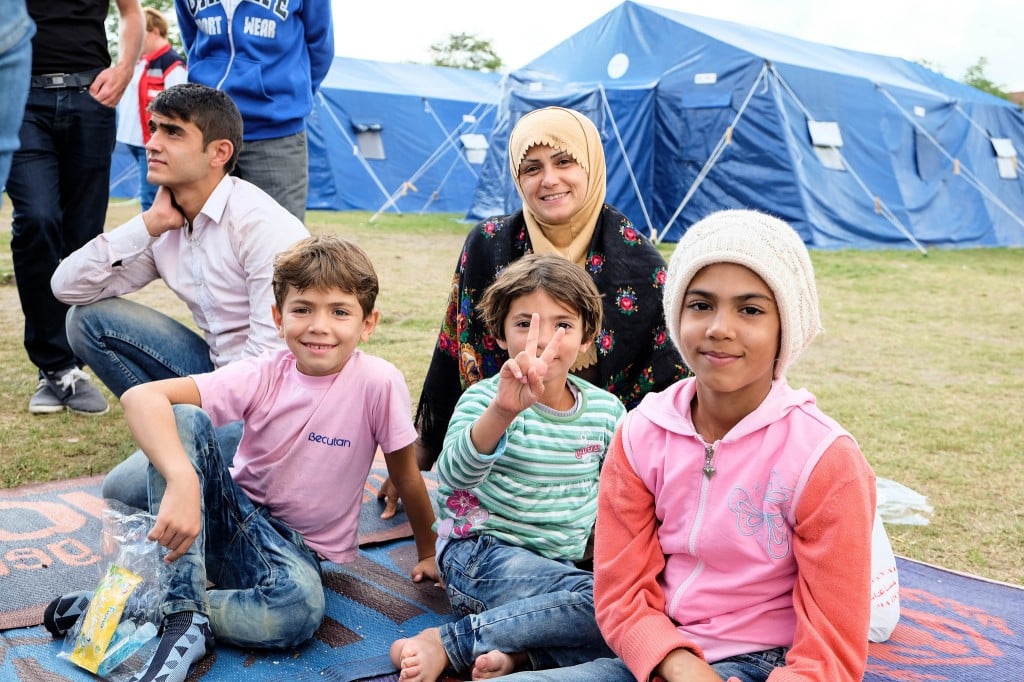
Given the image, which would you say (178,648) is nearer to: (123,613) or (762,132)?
(123,613)

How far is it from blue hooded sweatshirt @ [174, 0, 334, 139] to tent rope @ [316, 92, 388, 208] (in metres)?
11.8

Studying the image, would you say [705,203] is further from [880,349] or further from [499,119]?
[880,349]

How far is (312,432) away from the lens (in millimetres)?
2312

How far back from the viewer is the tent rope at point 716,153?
37.4 feet

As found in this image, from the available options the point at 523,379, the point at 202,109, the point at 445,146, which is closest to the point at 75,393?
the point at 202,109

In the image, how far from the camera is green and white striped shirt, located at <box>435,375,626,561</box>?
223cm

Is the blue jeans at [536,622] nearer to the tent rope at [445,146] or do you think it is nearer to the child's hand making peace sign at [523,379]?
the child's hand making peace sign at [523,379]

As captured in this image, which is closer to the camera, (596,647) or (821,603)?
→ (821,603)

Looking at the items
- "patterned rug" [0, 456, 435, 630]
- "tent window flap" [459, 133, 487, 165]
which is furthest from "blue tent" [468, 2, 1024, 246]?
"patterned rug" [0, 456, 435, 630]

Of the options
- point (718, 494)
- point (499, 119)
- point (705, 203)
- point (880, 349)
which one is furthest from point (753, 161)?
point (718, 494)

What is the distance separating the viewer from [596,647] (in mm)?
2023

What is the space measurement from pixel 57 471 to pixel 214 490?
137 cm

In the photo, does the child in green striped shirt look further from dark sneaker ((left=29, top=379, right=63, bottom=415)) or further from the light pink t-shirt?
dark sneaker ((left=29, top=379, right=63, bottom=415))

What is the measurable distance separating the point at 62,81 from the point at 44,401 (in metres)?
1.28
